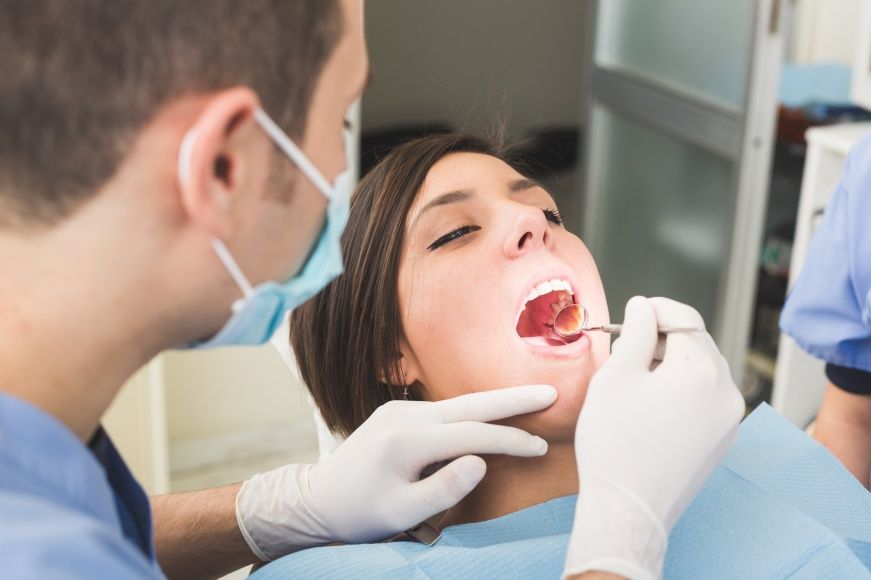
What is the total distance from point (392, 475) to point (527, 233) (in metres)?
0.37

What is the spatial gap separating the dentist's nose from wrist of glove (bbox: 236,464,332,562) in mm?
420

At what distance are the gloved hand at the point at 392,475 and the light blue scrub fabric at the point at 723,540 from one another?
5 centimetres

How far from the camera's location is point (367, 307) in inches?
52.6

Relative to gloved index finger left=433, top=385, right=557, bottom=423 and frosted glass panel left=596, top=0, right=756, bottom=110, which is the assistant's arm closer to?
gloved index finger left=433, top=385, right=557, bottom=423

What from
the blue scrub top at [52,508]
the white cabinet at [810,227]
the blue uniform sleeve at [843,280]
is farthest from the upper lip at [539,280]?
the white cabinet at [810,227]

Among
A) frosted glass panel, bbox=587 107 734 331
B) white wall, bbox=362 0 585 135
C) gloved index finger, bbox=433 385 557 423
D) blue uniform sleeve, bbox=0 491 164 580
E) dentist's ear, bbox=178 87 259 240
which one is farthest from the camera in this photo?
white wall, bbox=362 0 585 135

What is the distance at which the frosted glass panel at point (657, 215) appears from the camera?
296 centimetres

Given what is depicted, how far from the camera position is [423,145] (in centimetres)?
141

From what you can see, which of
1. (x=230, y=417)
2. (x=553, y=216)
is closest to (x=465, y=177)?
(x=553, y=216)

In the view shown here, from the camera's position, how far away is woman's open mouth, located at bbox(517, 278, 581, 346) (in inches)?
49.8

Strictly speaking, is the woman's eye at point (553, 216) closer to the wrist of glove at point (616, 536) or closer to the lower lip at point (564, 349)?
the lower lip at point (564, 349)

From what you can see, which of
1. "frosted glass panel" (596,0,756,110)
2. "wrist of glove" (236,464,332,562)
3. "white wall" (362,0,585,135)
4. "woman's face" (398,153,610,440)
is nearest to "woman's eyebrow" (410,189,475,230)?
"woman's face" (398,153,610,440)

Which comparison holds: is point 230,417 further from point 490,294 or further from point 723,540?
point 723,540

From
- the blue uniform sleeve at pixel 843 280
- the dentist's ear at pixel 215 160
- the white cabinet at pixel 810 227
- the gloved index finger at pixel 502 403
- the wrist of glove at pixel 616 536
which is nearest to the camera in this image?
the dentist's ear at pixel 215 160
